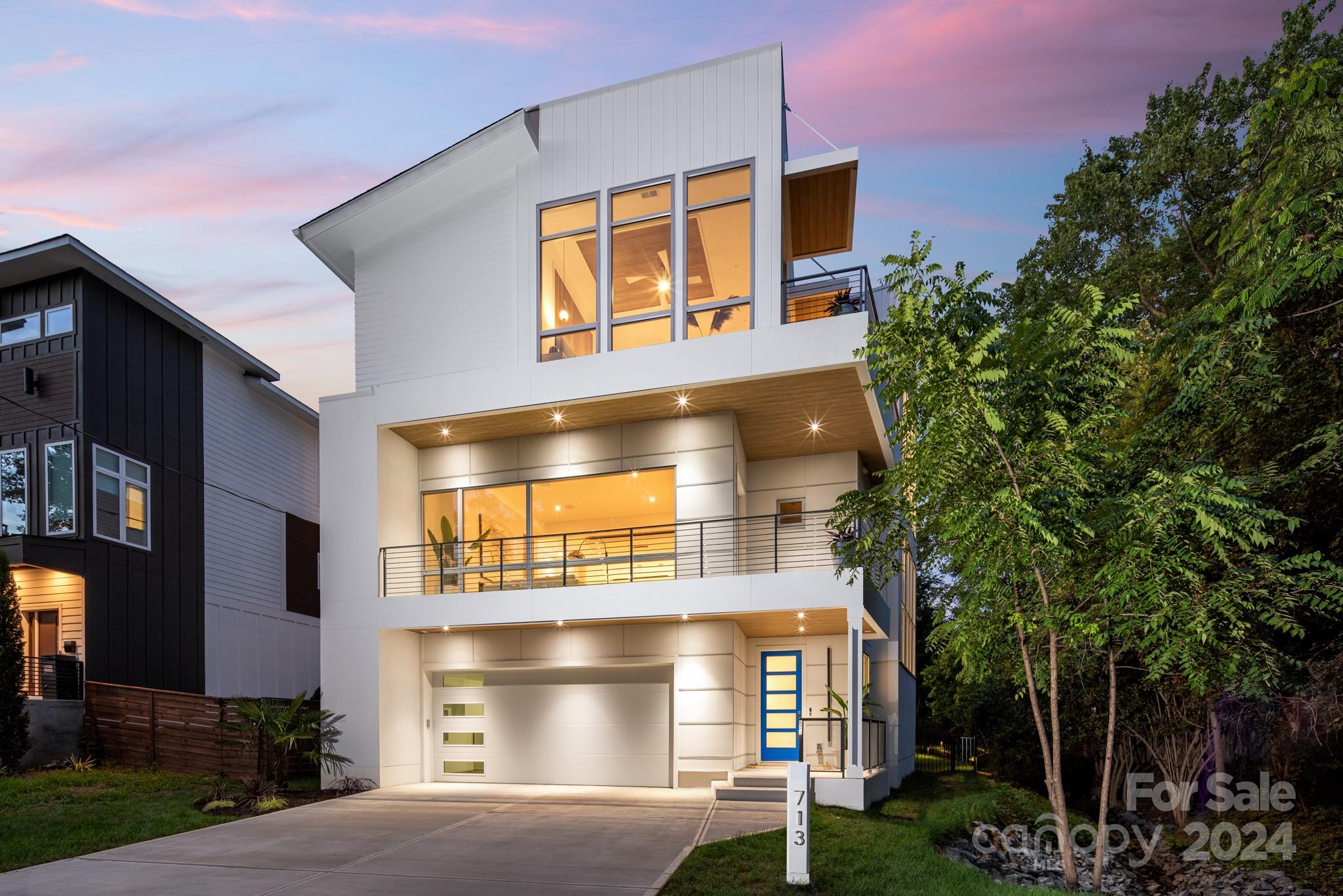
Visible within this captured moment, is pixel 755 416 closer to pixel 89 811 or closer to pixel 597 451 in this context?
pixel 597 451

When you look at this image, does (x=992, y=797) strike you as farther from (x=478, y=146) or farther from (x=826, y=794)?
(x=478, y=146)

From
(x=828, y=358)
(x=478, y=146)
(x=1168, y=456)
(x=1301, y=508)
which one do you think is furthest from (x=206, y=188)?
(x=1301, y=508)

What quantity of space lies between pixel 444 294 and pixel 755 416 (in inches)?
256

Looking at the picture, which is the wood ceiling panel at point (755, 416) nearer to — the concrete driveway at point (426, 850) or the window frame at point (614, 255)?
the window frame at point (614, 255)

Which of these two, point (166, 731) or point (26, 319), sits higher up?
point (26, 319)

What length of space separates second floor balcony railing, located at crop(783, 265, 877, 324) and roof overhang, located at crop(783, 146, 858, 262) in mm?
684

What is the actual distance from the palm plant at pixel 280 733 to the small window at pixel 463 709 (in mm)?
2027

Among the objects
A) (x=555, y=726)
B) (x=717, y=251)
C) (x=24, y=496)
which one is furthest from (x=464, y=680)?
(x=24, y=496)

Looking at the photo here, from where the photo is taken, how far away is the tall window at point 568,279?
15852 millimetres

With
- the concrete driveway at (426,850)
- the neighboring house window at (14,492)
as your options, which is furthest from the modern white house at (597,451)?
the neighboring house window at (14,492)

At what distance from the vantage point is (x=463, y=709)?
16.8 m

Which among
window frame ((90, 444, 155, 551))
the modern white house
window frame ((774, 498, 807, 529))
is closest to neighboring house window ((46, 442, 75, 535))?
window frame ((90, 444, 155, 551))

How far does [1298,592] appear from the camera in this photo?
31.2ft

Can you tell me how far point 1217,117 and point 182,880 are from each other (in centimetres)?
2450
